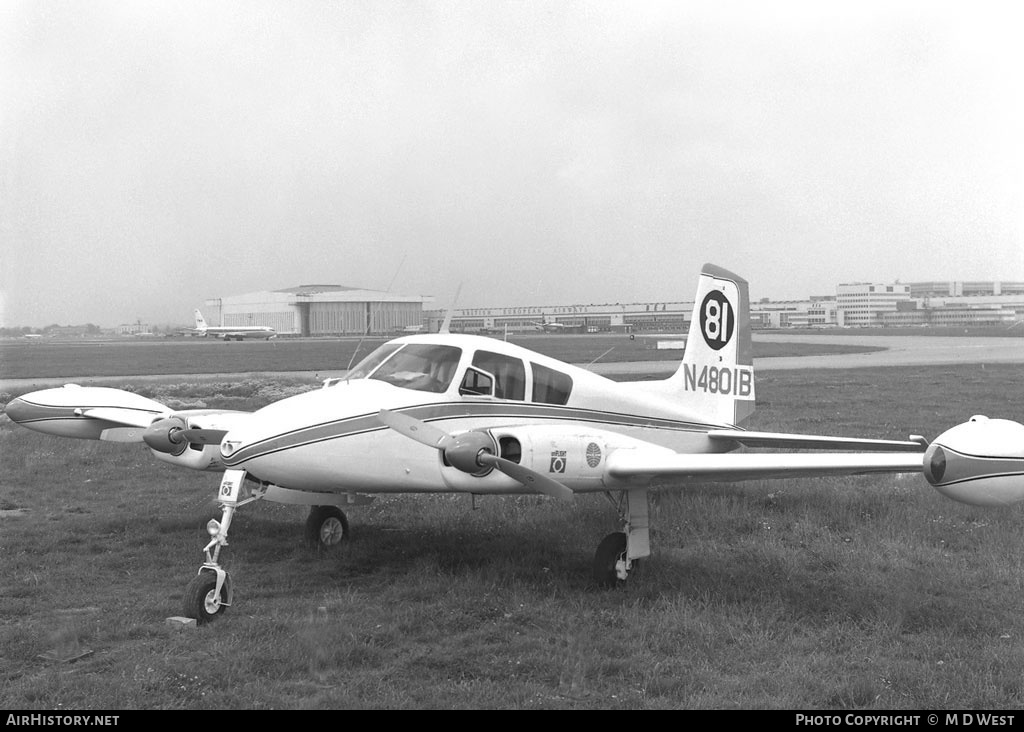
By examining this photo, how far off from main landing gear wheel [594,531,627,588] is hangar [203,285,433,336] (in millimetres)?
3905

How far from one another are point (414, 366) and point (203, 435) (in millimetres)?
2487

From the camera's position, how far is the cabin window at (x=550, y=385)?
29.1 ft

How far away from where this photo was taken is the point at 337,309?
23828mm

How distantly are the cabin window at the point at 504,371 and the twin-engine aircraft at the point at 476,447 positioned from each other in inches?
0.5

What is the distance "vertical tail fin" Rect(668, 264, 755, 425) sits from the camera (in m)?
11.5

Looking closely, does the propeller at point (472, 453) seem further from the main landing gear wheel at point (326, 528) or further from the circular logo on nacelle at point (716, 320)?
the circular logo on nacelle at point (716, 320)

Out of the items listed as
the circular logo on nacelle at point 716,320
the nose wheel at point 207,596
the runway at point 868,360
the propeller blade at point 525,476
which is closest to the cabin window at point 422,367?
the propeller blade at point 525,476

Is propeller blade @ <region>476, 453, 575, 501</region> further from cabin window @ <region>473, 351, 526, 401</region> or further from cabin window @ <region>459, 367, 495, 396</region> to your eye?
cabin window @ <region>473, 351, 526, 401</region>

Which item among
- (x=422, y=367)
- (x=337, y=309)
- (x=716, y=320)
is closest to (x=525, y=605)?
(x=422, y=367)

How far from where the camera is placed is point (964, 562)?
8789 mm

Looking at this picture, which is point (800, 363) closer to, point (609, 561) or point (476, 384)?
point (609, 561)

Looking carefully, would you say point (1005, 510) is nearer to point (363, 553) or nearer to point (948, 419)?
point (363, 553)

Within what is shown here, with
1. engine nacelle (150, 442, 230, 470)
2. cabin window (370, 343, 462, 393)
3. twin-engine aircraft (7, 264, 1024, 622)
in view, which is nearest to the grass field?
twin-engine aircraft (7, 264, 1024, 622)

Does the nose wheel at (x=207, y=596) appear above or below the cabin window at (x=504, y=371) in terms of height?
below
